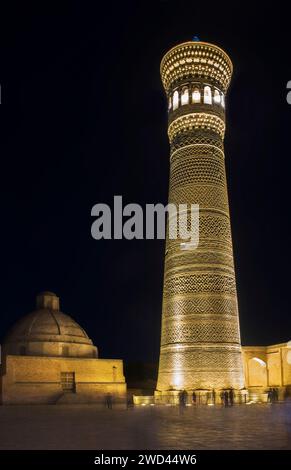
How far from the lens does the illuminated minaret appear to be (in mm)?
16875

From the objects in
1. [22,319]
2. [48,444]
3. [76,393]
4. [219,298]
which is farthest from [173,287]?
[48,444]

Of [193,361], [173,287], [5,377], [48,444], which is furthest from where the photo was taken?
[5,377]

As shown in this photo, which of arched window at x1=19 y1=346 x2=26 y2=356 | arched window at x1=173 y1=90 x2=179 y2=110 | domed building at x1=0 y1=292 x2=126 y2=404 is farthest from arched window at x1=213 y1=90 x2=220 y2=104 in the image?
arched window at x1=19 y1=346 x2=26 y2=356

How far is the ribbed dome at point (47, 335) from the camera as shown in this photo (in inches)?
860

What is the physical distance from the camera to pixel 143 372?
1442 inches

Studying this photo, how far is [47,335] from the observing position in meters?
22.2

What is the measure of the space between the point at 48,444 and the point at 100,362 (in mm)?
16352

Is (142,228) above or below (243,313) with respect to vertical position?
above

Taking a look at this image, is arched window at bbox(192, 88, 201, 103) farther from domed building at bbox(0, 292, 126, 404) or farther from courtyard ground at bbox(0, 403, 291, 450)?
courtyard ground at bbox(0, 403, 291, 450)

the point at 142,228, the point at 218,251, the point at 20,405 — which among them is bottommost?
the point at 20,405

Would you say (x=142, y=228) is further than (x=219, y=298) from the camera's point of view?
Yes

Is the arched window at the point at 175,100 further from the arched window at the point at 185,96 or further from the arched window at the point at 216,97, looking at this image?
the arched window at the point at 216,97

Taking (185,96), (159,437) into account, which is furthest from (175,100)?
(159,437)

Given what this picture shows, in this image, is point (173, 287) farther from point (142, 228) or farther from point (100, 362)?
point (100, 362)
